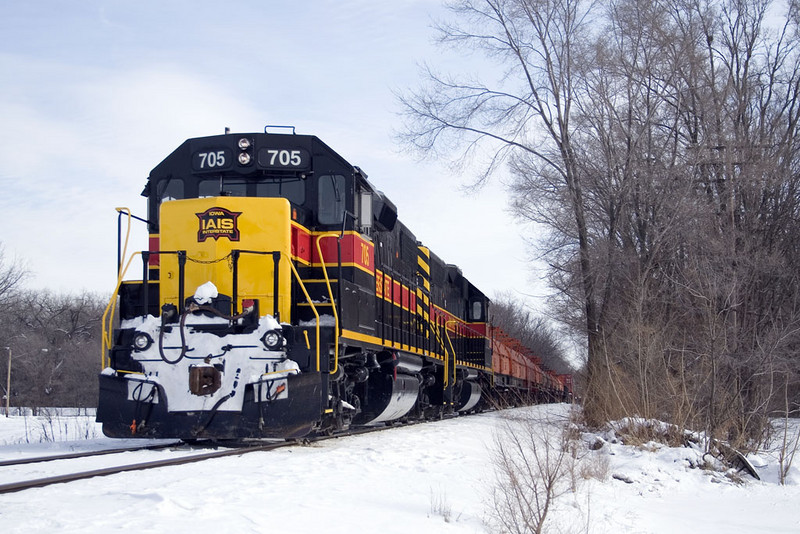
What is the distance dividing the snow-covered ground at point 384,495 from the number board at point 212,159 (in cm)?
350

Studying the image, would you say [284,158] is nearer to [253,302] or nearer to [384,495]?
[253,302]

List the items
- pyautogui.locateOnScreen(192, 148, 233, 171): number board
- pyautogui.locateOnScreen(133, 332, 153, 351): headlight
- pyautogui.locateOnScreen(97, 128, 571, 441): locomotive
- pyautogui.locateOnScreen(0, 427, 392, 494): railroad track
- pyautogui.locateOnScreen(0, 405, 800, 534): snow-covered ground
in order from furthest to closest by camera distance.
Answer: pyautogui.locateOnScreen(192, 148, 233, 171): number board → pyautogui.locateOnScreen(133, 332, 153, 351): headlight → pyautogui.locateOnScreen(97, 128, 571, 441): locomotive → pyautogui.locateOnScreen(0, 427, 392, 494): railroad track → pyautogui.locateOnScreen(0, 405, 800, 534): snow-covered ground

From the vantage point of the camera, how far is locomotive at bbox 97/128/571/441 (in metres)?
8.28

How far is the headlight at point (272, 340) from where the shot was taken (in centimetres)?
833

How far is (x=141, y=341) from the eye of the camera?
8539mm

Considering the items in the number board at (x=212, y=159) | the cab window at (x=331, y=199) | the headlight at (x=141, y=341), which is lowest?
the headlight at (x=141, y=341)

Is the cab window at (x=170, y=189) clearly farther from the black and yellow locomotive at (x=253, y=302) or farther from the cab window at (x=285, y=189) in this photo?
the cab window at (x=285, y=189)

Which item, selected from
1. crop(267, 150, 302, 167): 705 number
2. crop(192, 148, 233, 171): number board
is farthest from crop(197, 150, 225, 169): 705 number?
crop(267, 150, 302, 167): 705 number

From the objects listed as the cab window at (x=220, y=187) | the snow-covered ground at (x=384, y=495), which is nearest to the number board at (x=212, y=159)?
the cab window at (x=220, y=187)

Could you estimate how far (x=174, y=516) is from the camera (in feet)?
15.1

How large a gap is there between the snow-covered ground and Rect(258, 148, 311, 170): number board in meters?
3.43

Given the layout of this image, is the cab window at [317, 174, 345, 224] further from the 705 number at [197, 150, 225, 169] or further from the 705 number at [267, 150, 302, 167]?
the 705 number at [197, 150, 225, 169]

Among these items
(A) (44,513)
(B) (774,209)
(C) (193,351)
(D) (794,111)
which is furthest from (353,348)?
(D) (794,111)

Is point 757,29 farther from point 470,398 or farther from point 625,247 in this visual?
point 470,398
